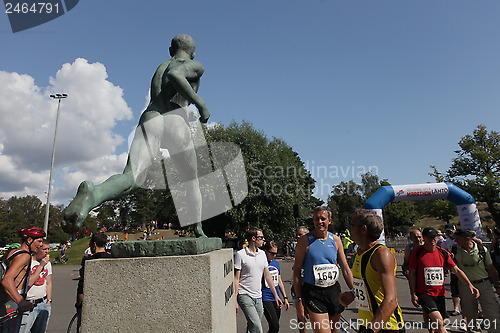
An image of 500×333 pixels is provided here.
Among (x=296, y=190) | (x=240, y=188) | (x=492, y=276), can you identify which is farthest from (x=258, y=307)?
(x=296, y=190)

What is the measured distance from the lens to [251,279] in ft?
15.9

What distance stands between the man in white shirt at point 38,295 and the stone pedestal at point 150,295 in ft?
8.19

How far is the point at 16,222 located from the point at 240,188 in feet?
210

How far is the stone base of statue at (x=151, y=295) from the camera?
97.6 inches

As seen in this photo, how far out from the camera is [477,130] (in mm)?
37688

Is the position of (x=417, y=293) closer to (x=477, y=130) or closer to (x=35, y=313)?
(x=35, y=313)

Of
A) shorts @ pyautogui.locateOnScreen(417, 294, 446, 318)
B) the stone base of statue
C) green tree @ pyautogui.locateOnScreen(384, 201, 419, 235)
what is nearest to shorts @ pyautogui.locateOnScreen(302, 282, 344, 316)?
the stone base of statue

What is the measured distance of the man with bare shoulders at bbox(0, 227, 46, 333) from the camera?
12.7 feet

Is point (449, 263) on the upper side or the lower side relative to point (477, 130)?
lower

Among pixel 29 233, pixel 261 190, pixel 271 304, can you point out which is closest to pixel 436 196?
pixel 261 190

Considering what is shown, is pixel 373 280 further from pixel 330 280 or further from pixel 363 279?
pixel 330 280

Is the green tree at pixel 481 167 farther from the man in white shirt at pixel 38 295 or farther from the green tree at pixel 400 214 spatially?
the man in white shirt at pixel 38 295

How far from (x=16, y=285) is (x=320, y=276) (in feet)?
11.5

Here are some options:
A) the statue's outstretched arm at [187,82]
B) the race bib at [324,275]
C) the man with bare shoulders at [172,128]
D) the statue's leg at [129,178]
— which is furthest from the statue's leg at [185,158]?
the race bib at [324,275]
